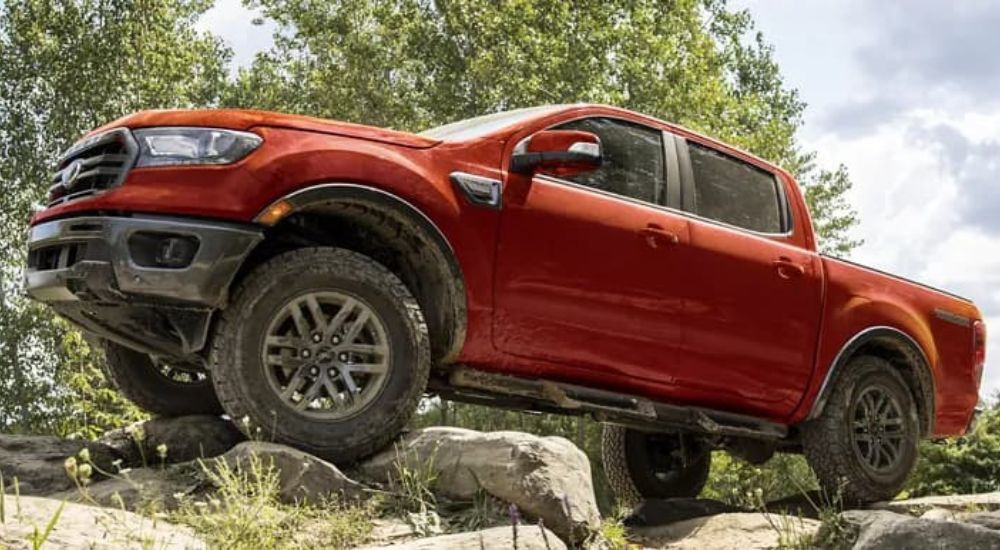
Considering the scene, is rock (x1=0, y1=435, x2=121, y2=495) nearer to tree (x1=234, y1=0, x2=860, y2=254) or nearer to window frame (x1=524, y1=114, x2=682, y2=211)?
window frame (x1=524, y1=114, x2=682, y2=211)

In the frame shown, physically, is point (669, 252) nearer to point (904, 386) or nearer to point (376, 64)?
point (904, 386)

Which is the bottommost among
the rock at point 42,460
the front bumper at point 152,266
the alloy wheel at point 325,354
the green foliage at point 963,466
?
the green foliage at point 963,466

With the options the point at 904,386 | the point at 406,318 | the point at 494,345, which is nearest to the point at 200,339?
the point at 406,318

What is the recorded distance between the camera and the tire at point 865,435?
7.41 metres

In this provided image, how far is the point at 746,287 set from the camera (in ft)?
22.2

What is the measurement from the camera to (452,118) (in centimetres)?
2962

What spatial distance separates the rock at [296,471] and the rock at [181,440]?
0.73m

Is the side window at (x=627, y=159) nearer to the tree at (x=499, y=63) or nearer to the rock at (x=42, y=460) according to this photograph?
the rock at (x=42, y=460)

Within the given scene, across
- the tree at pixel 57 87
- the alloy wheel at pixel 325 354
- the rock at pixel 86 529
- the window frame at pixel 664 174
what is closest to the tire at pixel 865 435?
the window frame at pixel 664 174

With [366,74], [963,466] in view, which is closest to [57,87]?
[366,74]

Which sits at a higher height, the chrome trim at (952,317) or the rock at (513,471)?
the chrome trim at (952,317)

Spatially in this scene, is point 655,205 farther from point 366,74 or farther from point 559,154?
point 366,74

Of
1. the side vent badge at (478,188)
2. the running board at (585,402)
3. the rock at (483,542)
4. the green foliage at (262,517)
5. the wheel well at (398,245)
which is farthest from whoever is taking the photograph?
the running board at (585,402)

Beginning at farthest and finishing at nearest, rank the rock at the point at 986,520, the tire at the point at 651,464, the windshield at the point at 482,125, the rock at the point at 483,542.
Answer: the tire at the point at 651,464 → the windshield at the point at 482,125 → the rock at the point at 986,520 → the rock at the point at 483,542
